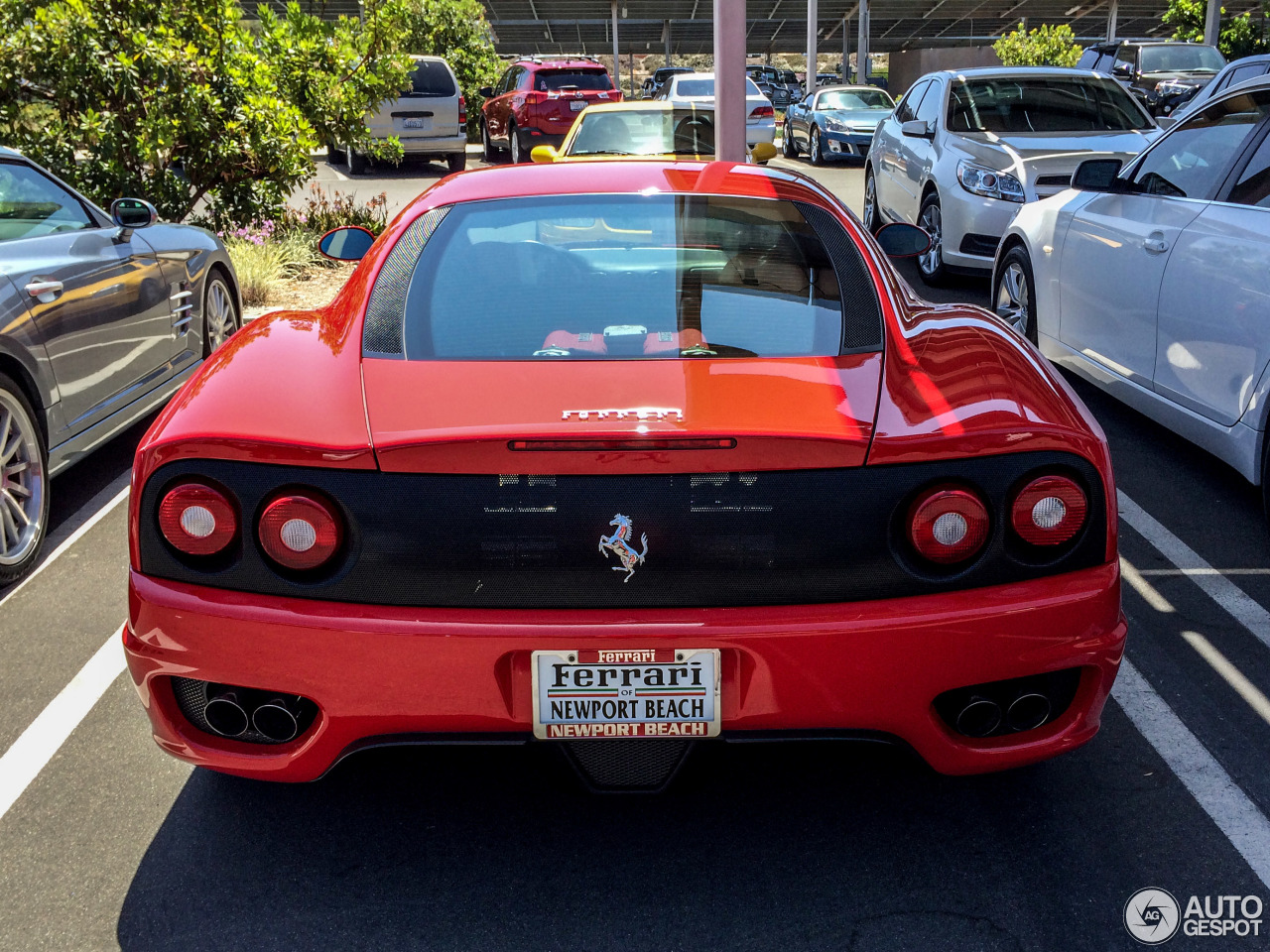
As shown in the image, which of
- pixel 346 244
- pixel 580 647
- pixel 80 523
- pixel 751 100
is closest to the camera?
pixel 580 647

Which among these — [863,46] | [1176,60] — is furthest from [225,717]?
[863,46]

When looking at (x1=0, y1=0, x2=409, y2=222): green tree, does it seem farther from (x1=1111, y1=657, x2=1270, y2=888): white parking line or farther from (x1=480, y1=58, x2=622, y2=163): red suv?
(x1=480, y1=58, x2=622, y2=163): red suv

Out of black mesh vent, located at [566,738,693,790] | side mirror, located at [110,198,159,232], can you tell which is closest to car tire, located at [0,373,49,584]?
side mirror, located at [110,198,159,232]

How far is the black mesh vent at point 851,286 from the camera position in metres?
2.95

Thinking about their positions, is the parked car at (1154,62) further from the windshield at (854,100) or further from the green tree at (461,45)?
the green tree at (461,45)

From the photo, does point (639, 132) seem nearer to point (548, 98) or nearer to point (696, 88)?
point (696, 88)

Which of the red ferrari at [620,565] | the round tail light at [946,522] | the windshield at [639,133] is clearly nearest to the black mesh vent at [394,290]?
the red ferrari at [620,565]

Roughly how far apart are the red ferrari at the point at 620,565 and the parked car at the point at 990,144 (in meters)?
7.03

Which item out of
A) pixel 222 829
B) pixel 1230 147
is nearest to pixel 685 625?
pixel 222 829

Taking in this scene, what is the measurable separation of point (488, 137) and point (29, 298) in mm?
21685

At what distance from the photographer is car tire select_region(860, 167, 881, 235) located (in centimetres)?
1276

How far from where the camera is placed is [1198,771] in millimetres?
3127

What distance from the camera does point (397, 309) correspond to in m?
3.09

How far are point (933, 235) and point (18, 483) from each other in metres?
7.29
